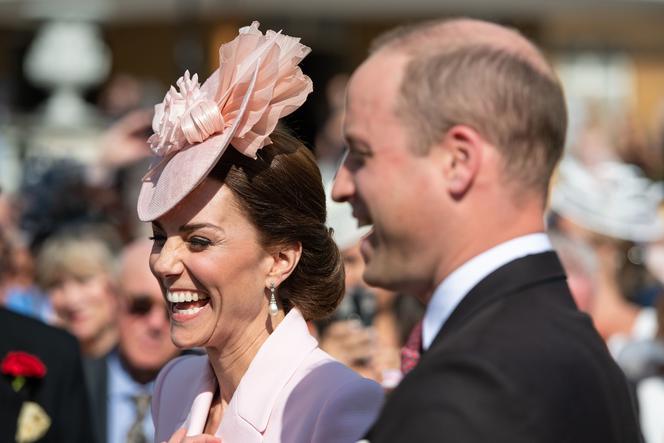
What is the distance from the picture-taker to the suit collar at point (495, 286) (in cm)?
209

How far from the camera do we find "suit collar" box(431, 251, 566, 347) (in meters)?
2.09

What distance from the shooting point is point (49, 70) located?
1750cm

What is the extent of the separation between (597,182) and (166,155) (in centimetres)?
621

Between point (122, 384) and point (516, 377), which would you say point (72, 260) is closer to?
point (122, 384)

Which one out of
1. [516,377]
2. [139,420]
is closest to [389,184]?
[516,377]

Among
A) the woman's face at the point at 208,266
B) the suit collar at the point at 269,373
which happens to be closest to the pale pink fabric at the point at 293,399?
the suit collar at the point at 269,373

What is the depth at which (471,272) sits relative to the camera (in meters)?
2.11

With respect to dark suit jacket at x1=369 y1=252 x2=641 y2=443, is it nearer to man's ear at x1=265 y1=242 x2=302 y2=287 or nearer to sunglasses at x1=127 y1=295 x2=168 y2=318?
man's ear at x1=265 y1=242 x2=302 y2=287

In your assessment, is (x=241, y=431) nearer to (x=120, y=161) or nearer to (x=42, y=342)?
(x=42, y=342)

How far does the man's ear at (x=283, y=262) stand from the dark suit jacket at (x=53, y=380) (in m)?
1.46

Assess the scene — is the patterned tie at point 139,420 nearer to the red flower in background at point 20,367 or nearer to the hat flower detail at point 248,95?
the red flower in background at point 20,367

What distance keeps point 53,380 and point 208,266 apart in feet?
5.03

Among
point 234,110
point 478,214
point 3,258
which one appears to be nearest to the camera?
point 478,214

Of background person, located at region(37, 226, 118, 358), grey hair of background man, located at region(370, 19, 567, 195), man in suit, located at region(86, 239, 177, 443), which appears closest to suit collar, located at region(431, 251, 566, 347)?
grey hair of background man, located at region(370, 19, 567, 195)
